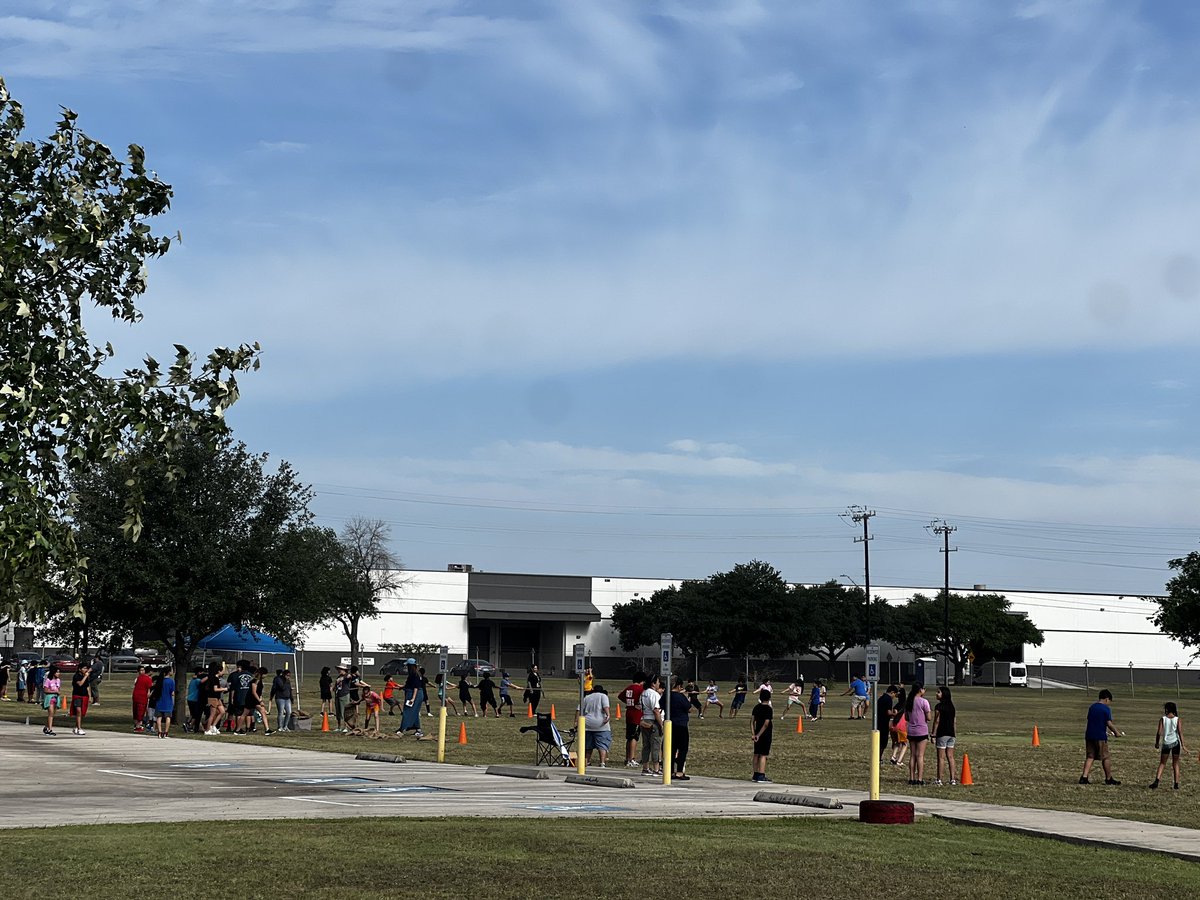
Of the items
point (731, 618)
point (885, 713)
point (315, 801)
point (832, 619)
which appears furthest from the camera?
point (832, 619)

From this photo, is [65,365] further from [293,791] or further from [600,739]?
[600,739]

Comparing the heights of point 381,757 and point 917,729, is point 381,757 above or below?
below

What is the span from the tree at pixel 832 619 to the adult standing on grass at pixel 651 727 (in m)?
103

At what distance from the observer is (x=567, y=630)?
141375 millimetres

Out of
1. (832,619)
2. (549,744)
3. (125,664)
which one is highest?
(832,619)

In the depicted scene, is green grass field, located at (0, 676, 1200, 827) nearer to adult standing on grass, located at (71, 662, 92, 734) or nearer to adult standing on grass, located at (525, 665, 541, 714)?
adult standing on grass, located at (525, 665, 541, 714)

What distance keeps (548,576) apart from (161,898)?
133 m

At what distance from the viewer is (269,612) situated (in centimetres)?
4416

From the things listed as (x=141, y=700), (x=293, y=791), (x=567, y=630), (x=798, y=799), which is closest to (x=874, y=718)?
(x=798, y=799)

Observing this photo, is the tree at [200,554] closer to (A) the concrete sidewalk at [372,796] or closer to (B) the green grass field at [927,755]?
(B) the green grass field at [927,755]

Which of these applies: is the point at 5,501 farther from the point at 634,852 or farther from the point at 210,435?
the point at 634,852

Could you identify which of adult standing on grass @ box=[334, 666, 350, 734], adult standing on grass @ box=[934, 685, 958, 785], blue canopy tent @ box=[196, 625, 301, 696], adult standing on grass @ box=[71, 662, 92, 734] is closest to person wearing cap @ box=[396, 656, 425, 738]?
adult standing on grass @ box=[334, 666, 350, 734]

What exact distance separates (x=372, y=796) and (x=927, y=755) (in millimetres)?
16984

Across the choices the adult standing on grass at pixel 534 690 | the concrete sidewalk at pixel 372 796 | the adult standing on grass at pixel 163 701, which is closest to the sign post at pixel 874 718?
the concrete sidewalk at pixel 372 796
